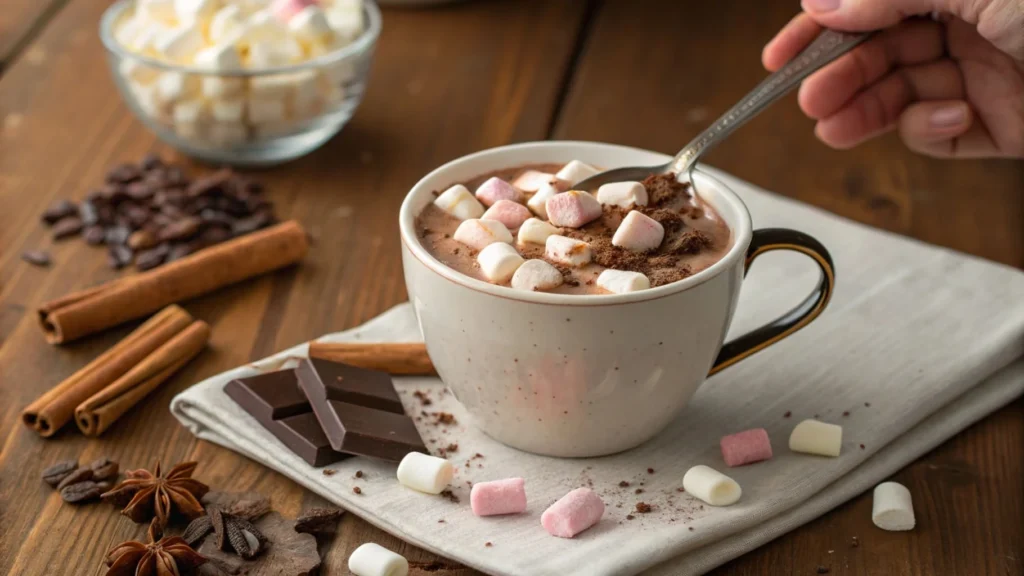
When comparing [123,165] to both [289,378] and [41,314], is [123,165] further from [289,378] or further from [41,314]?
[289,378]

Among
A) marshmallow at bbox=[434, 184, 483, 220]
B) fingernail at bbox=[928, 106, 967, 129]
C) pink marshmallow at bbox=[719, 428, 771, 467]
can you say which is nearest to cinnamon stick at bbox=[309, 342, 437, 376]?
marshmallow at bbox=[434, 184, 483, 220]

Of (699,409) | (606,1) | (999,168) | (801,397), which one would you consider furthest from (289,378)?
(606,1)

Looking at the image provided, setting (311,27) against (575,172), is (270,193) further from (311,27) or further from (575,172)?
(575,172)

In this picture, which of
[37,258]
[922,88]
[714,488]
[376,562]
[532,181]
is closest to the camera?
[376,562]

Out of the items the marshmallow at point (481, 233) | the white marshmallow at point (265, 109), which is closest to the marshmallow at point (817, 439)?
the marshmallow at point (481, 233)

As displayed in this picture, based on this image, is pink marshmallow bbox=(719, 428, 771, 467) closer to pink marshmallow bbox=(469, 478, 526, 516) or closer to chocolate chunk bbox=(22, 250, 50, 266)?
pink marshmallow bbox=(469, 478, 526, 516)

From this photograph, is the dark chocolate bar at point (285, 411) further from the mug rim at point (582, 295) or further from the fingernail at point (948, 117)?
the fingernail at point (948, 117)

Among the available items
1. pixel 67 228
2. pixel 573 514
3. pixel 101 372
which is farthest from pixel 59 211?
pixel 573 514
